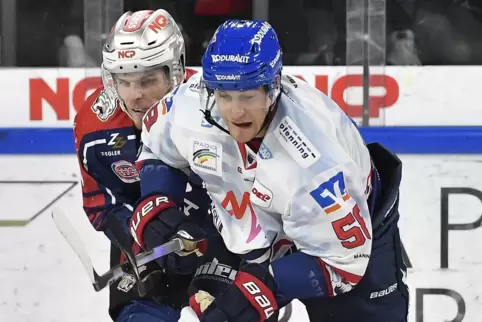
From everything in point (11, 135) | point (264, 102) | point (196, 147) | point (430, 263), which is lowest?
point (430, 263)

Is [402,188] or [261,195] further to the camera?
[402,188]

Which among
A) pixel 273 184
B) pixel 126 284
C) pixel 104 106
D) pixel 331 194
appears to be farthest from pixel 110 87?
pixel 331 194

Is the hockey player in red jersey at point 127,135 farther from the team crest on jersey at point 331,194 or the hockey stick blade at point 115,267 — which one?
the team crest on jersey at point 331,194

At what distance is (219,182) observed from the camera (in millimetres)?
1984

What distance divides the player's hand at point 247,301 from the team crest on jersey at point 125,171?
688 millimetres

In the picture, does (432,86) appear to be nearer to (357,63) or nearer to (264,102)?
(357,63)

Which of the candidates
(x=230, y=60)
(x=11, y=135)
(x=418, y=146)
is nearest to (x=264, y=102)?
(x=230, y=60)

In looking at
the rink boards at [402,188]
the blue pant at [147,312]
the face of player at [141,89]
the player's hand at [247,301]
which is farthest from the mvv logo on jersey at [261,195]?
the rink boards at [402,188]

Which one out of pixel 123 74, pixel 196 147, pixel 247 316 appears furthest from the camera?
pixel 123 74

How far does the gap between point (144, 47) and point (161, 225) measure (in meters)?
0.50

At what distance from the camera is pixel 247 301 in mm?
1790

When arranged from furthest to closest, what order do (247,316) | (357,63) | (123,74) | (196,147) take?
(357,63) → (123,74) → (196,147) → (247,316)

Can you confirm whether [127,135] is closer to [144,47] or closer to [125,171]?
[125,171]

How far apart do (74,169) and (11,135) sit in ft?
0.74
